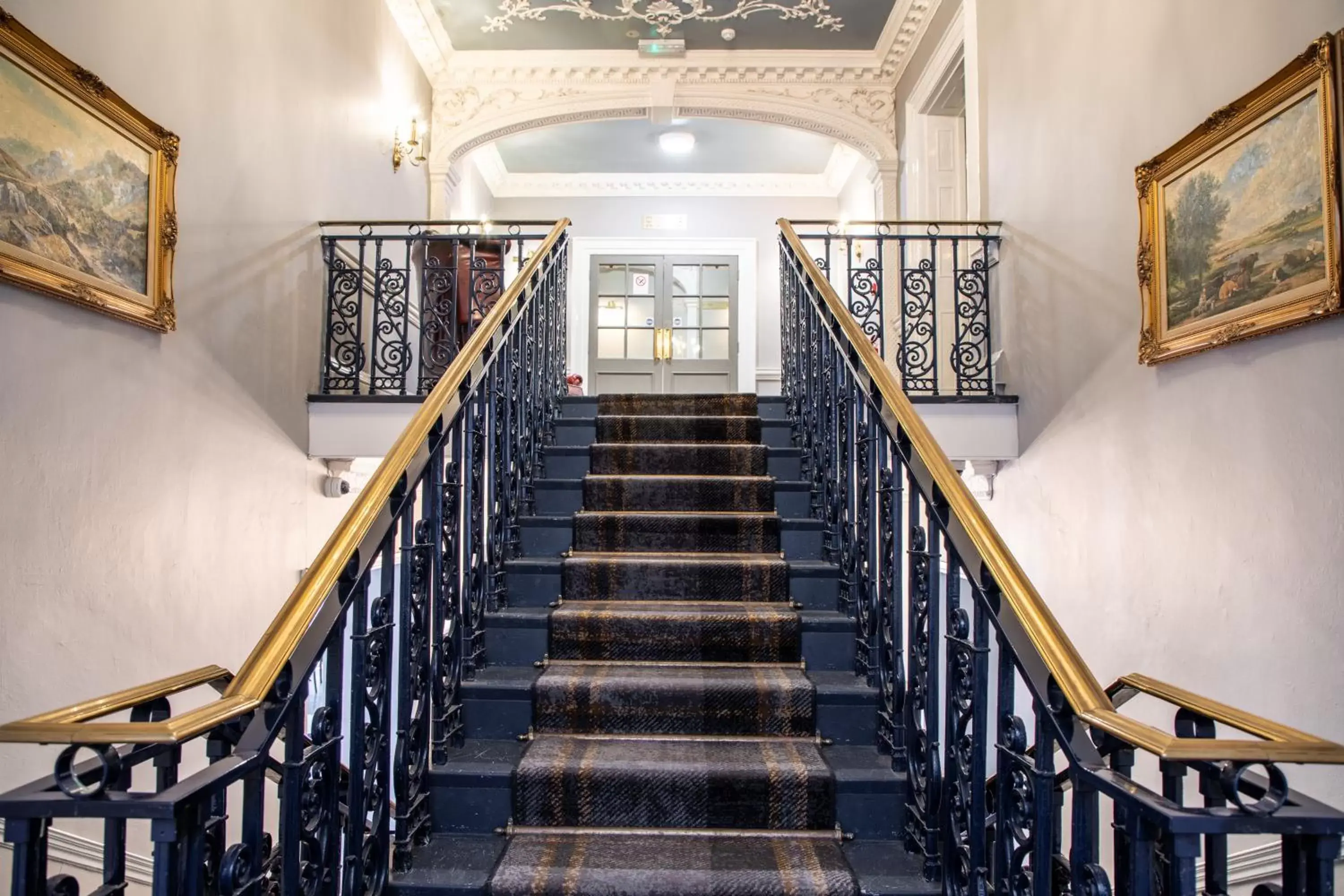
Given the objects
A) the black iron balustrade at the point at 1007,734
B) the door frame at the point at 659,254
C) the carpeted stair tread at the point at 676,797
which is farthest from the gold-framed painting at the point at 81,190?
the door frame at the point at 659,254

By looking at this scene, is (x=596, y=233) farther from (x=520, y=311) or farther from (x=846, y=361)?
(x=846, y=361)

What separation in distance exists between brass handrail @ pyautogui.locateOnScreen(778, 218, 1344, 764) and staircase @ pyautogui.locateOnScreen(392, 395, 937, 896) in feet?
2.57

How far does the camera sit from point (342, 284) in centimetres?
477

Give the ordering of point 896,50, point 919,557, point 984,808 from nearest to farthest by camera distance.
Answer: point 984,808
point 919,557
point 896,50

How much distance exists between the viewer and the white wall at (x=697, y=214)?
9289mm

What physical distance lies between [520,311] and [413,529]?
148 centimetres

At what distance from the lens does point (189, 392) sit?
327 centimetres

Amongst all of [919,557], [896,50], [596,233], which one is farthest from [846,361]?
[596,233]

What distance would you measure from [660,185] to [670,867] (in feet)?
27.1

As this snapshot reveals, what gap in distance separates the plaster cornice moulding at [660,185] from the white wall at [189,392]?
4.22 m

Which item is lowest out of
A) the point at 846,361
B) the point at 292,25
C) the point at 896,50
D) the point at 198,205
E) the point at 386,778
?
the point at 386,778

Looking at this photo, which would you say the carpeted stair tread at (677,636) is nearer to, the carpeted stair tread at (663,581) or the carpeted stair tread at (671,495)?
the carpeted stair tread at (663,581)

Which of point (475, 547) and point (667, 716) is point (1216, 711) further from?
point (475, 547)

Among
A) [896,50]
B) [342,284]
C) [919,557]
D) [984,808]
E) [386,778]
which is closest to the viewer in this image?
[984,808]
